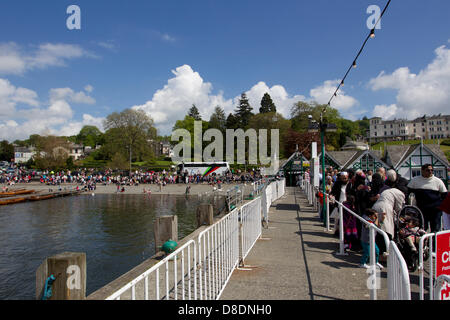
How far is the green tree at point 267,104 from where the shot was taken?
334 feet

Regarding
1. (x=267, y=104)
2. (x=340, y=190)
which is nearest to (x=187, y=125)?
(x=267, y=104)

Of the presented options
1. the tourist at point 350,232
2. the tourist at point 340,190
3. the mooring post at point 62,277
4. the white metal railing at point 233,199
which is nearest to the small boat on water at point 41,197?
the white metal railing at point 233,199

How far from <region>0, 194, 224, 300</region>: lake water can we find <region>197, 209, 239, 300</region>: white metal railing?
6.93 metres

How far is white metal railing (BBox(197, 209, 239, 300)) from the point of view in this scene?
4.41 meters

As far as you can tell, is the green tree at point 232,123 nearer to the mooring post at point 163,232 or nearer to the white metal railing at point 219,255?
the mooring post at point 163,232

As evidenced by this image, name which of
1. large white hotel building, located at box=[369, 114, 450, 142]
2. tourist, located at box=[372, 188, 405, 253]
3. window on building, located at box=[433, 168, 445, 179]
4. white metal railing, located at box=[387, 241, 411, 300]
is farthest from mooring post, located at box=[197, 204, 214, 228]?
large white hotel building, located at box=[369, 114, 450, 142]

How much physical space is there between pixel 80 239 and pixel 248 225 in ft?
45.8

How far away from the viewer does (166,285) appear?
131 inches

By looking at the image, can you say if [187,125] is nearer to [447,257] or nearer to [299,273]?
[299,273]

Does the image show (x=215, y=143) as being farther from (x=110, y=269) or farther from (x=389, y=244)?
(x=389, y=244)
